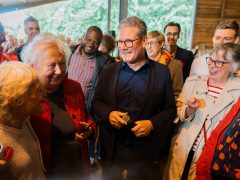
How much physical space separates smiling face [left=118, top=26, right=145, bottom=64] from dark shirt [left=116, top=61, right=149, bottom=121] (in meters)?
0.10

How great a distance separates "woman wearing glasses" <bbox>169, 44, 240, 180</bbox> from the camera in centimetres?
187

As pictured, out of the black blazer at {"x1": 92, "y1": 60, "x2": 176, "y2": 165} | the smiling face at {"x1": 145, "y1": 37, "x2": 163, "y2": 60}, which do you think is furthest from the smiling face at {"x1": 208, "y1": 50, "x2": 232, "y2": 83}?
the smiling face at {"x1": 145, "y1": 37, "x2": 163, "y2": 60}

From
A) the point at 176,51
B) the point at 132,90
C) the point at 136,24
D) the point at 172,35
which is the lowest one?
the point at 132,90

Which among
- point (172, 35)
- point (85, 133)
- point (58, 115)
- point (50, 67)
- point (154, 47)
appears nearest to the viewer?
point (50, 67)

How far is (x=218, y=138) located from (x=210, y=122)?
8.3 inches

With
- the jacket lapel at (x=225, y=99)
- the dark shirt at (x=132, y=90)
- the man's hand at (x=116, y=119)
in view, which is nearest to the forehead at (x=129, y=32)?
the dark shirt at (x=132, y=90)

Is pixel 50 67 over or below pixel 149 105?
over

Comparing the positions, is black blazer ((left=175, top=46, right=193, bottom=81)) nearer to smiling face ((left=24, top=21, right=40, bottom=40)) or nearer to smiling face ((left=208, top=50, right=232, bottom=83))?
smiling face ((left=208, top=50, right=232, bottom=83))

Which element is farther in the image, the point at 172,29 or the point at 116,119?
the point at 172,29

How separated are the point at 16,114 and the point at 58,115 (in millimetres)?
452

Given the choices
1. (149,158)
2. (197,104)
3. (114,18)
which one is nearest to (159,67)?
(197,104)

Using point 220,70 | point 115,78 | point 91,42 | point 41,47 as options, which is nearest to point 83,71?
point 91,42

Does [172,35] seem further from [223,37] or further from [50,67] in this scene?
[50,67]

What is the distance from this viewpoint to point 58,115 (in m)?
1.54
